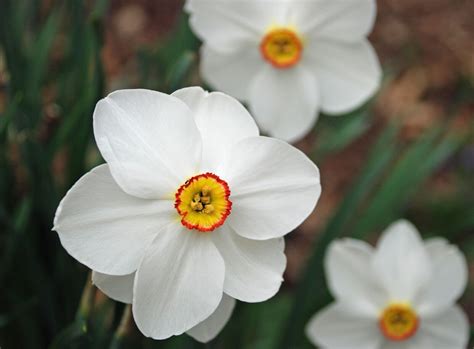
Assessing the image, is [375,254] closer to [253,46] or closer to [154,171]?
[253,46]

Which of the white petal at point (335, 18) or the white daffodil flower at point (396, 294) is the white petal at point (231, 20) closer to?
the white petal at point (335, 18)

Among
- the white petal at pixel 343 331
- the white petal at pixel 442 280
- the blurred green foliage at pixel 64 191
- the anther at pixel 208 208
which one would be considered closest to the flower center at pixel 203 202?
the anther at pixel 208 208

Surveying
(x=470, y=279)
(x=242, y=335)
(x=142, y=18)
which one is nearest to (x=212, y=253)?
(x=242, y=335)

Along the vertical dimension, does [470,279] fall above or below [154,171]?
below

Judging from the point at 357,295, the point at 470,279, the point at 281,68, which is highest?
the point at 281,68

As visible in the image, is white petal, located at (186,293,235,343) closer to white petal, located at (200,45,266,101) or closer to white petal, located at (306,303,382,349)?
white petal, located at (306,303,382,349)

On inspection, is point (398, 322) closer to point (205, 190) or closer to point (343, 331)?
point (343, 331)
